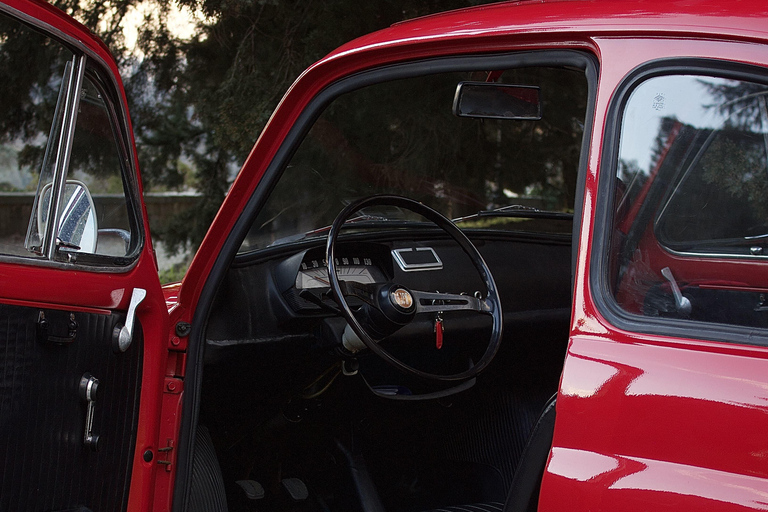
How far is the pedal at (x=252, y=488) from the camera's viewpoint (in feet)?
8.45

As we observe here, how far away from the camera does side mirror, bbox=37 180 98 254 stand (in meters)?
1.68

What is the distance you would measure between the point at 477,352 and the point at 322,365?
2.05ft

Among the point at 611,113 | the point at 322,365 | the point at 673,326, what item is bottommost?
the point at 322,365

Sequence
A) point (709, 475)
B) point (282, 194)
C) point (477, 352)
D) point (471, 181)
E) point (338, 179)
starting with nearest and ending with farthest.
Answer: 1. point (709, 475)
2. point (282, 194)
3. point (338, 179)
4. point (477, 352)
5. point (471, 181)

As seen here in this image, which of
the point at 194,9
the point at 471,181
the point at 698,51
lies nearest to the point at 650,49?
the point at 698,51

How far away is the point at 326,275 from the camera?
7.77ft

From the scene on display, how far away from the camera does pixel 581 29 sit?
4.66 ft

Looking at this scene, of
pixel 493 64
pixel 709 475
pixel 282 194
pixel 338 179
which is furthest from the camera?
pixel 338 179

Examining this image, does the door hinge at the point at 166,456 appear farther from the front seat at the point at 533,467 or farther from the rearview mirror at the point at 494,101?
the rearview mirror at the point at 494,101

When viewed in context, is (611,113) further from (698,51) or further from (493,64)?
(493,64)

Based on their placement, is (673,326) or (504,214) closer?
(673,326)

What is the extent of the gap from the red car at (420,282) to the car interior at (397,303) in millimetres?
11

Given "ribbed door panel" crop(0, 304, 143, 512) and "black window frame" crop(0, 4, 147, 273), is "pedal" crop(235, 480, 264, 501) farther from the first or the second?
"black window frame" crop(0, 4, 147, 273)

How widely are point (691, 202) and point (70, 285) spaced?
1.31 meters
